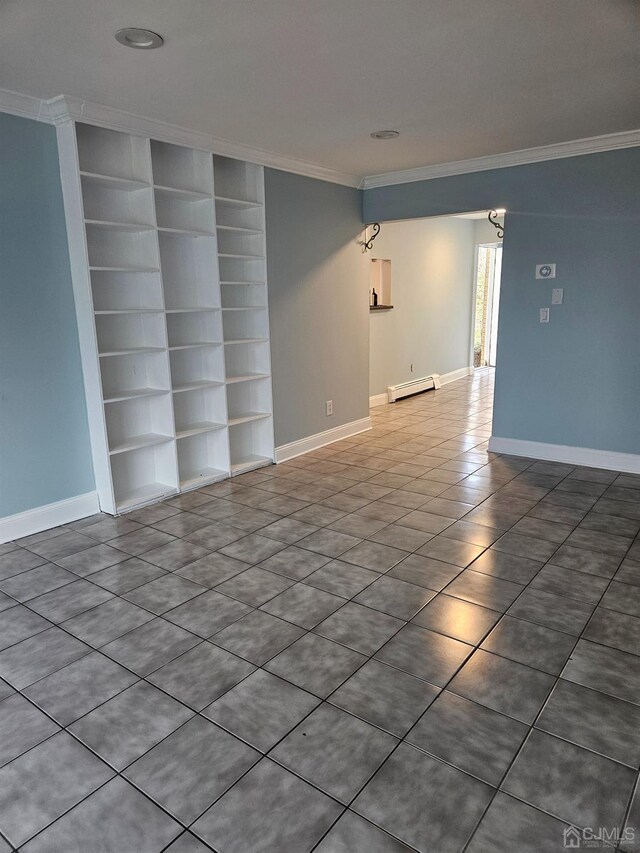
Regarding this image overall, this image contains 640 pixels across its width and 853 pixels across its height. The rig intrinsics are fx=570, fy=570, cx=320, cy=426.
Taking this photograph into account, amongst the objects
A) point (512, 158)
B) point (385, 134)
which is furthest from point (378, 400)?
point (385, 134)

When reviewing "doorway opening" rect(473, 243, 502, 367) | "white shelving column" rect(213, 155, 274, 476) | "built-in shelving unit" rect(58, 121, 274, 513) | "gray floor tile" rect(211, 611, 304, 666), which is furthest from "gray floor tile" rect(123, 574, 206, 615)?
"doorway opening" rect(473, 243, 502, 367)

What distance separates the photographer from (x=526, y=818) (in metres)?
1.45

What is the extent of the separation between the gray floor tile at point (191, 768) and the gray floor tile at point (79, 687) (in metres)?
0.34

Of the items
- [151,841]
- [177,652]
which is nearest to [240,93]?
[177,652]

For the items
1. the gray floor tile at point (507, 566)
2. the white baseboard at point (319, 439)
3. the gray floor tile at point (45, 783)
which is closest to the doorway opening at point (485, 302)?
the white baseboard at point (319, 439)

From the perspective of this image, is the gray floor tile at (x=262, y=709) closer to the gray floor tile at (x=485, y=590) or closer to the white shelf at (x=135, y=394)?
the gray floor tile at (x=485, y=590)

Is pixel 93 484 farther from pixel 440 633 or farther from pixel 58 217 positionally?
pixel 440 633

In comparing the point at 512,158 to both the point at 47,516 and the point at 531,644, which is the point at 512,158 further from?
the point at 47,516

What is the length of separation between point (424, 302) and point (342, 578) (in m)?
5.59

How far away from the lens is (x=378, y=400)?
688cm

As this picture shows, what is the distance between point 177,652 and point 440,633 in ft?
3.34

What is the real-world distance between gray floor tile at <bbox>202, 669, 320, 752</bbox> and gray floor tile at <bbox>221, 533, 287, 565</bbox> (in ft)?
3.11

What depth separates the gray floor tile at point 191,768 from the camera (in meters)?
1.52

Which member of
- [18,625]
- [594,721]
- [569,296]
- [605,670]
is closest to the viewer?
[594,721]
